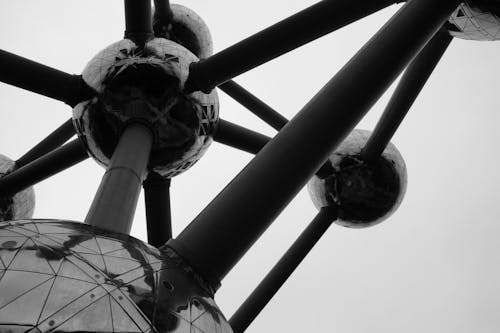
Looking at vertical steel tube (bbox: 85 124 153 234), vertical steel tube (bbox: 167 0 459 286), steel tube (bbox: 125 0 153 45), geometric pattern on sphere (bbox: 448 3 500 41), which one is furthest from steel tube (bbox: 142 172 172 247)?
vertical steel tube (bbox: 167 0 459 286)

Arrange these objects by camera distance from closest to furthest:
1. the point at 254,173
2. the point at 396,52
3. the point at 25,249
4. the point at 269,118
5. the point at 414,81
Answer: the point at 25,249, the point at 254,173, the point at 396,52, the point at 414,81, the point at 269,118

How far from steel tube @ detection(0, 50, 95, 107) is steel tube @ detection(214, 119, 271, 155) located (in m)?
1.74

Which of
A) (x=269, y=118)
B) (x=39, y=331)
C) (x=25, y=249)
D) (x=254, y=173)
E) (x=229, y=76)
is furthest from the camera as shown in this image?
(x=269, y=118)

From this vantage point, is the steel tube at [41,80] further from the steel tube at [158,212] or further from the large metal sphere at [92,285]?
the large metal sphere at [92,285]

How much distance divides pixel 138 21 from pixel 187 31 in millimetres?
2865

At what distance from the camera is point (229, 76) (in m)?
4.64

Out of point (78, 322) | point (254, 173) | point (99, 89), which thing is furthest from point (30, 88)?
point (78, 322)

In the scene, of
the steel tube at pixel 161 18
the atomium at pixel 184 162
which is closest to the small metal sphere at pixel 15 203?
the atomium at pixel 184 162

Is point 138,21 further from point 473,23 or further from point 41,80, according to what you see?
point 473,23

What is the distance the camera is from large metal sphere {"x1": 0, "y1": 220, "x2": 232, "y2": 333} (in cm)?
187

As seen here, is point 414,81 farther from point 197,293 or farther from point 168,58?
point 197,293

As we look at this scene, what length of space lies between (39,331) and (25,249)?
0.48m

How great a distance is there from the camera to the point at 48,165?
240 inches

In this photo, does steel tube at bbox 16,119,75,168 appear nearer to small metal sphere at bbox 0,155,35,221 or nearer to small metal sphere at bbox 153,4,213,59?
small metal sphere at bbox 0,155,35,221
